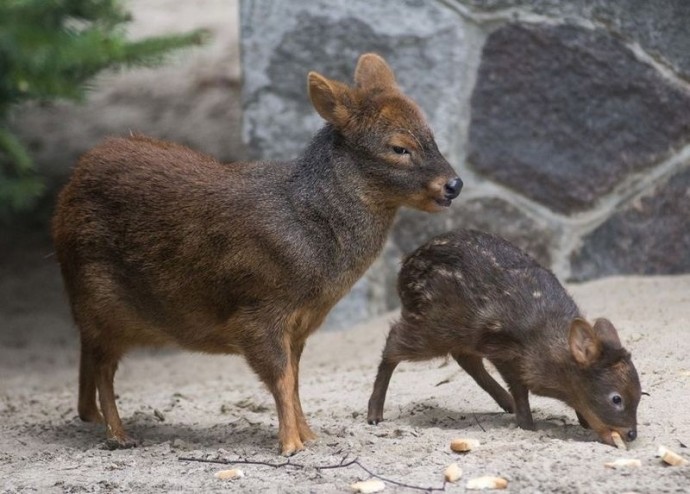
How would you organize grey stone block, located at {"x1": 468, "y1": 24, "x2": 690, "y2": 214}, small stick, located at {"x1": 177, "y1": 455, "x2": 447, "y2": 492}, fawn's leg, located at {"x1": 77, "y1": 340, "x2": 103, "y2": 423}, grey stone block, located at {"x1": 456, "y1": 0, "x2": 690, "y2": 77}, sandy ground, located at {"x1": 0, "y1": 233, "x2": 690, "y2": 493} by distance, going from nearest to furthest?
small stick, located at {"x1": 177, "y1": 455, "x2": 447, "y2": 492}, sandy ground, located at {"x1": 0, "y1": 233, "x2": 690, "y2": 493}, fawn's leg, located at {"x1": 77, "y1": 340, "x2": 103, "y2": 423}, grey stone block, located at {"x1": 456, "y1": 0, "x2": 690, "y2": 77}, grey stone block, located at {"x1": 468, "y1": 24, "x2": 690, "y2": 214}

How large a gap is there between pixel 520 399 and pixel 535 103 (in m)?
2.75

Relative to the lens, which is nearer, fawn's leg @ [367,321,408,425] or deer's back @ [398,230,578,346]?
deer's back @ [398,230,578,346]

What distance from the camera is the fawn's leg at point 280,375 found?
5102mm

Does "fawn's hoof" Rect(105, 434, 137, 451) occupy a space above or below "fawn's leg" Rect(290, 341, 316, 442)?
below

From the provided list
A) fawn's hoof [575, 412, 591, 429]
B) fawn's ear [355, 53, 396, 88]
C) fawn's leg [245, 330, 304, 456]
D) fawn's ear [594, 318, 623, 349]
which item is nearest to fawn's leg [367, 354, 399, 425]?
fawn's leg [245, 330, 304, 456]

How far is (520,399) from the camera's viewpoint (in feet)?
17.2

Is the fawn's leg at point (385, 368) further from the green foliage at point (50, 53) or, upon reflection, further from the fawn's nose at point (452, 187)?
the green foliage at point (50, 53)

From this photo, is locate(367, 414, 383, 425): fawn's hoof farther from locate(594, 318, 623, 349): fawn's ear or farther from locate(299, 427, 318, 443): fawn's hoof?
locate(594, 318, 623, 349): fawn's ear

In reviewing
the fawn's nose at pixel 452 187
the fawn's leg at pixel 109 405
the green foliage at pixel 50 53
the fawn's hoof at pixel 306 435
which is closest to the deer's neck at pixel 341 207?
the fawn's nose at pixel 452 187

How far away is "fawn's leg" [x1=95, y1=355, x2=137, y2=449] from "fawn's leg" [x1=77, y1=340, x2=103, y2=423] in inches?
2.5

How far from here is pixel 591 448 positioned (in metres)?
4.69

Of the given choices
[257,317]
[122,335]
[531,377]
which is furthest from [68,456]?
[531,377]

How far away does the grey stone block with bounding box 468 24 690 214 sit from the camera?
731 cm

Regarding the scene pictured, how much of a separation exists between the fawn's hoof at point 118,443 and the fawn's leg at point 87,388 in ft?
1.16
